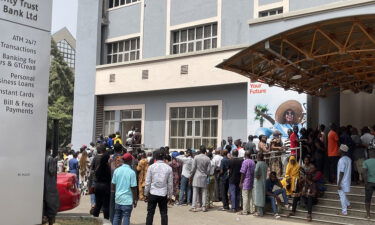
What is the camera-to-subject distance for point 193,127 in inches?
893

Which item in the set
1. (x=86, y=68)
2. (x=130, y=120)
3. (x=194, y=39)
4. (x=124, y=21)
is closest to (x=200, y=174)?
(x=194, y=39)

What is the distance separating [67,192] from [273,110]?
9168 mm

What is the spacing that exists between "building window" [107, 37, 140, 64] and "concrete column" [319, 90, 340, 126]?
1195 centimetres

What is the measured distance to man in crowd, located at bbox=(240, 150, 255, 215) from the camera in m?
13.3

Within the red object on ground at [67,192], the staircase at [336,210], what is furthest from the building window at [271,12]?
the red object on ground at [67,192]

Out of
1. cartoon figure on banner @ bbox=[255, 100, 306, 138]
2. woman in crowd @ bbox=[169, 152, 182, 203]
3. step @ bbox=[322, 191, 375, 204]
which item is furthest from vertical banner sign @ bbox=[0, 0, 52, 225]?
cartoon figure on banner @ bbox=[255, 100, 306, 138]

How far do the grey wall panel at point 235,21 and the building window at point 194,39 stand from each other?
83 centimetres

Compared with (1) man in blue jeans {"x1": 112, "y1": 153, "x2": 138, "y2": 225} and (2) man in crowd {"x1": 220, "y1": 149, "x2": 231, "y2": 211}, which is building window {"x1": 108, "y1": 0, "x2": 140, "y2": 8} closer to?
(2) man in crowd {"x1": 220, "y1": 149, "x2": 231, "y2": 211}

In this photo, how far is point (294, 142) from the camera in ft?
48.4

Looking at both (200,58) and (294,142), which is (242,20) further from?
(294,142)

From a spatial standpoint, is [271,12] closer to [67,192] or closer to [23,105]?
[67,192]

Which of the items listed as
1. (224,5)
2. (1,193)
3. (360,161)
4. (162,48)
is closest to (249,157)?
(360,161)

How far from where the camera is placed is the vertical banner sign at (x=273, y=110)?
16.9 m

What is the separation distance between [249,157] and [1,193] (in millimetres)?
8602
